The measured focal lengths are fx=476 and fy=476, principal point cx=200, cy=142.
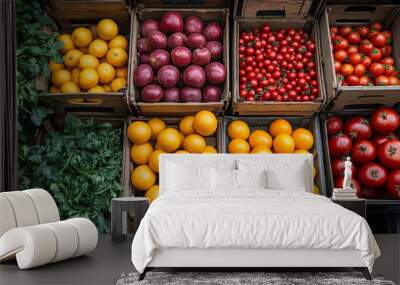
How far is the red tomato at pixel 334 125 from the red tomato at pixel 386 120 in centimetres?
30

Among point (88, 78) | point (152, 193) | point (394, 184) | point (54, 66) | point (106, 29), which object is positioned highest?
point (106, 29)

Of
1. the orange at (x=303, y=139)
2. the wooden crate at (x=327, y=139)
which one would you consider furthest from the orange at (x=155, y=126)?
the wooden crate at (x=327, y=139)

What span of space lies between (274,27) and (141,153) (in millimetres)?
1778

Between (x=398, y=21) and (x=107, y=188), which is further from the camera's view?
(x=398, y=21)

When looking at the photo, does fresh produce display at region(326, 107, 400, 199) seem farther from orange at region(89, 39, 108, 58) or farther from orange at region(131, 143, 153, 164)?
orange at region(89, 39, 108, 58)

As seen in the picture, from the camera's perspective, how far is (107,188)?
4020 mm

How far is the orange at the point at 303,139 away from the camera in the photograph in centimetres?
428

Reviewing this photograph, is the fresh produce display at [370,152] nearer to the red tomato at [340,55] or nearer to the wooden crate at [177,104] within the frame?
the red tomato at [340,55]

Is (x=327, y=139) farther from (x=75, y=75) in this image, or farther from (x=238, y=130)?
(x=75, y=75)

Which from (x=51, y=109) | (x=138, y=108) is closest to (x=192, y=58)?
(x=138, y=108)

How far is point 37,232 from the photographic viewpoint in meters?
2.69

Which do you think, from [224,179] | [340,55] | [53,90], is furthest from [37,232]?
[340,55]

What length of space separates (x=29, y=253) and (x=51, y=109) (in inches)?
74.6

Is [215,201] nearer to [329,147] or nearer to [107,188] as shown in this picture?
[107,188]
